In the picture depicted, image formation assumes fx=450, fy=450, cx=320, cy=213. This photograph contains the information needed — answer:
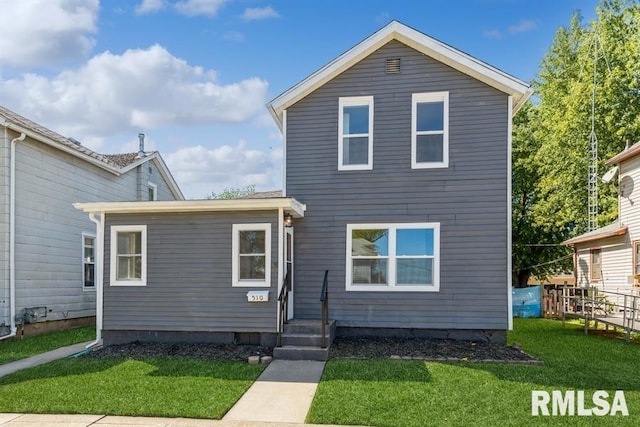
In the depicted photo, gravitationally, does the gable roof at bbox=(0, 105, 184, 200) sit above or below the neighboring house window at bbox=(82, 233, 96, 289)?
above

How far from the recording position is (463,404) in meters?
5.55

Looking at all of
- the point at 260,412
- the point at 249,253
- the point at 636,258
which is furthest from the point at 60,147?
the point at 636,258

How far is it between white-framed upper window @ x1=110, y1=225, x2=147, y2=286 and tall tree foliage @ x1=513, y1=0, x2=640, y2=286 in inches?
737

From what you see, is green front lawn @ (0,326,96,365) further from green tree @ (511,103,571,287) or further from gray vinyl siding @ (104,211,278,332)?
green tree @ (511,103,571,287)

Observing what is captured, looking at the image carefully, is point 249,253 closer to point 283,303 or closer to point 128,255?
point 283,303

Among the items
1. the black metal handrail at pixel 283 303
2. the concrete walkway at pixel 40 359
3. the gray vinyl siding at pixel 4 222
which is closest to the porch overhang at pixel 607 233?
the black metal handrail at pixel 283 303

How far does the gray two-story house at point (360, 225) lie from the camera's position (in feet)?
29.4

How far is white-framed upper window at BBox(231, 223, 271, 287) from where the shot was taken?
8875mm

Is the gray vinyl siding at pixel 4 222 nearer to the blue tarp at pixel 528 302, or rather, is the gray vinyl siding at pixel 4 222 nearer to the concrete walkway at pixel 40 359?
the concrete walkway at pixel 40 359

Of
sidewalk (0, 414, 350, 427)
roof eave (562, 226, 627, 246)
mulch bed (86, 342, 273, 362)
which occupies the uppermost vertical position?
roof eave (562, 226, 627, 246)

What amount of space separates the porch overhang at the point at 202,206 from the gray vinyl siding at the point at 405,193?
0.99 meters

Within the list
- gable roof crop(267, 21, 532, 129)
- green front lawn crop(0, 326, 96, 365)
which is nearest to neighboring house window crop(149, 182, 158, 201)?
green front lawn crop(0, 326, 96, 365)

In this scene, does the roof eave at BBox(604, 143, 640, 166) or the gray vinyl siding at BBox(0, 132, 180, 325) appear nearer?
the gray vinyl siding at BBox(0, 132, 180, 325)

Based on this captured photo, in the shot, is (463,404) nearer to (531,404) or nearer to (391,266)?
(531,404)
